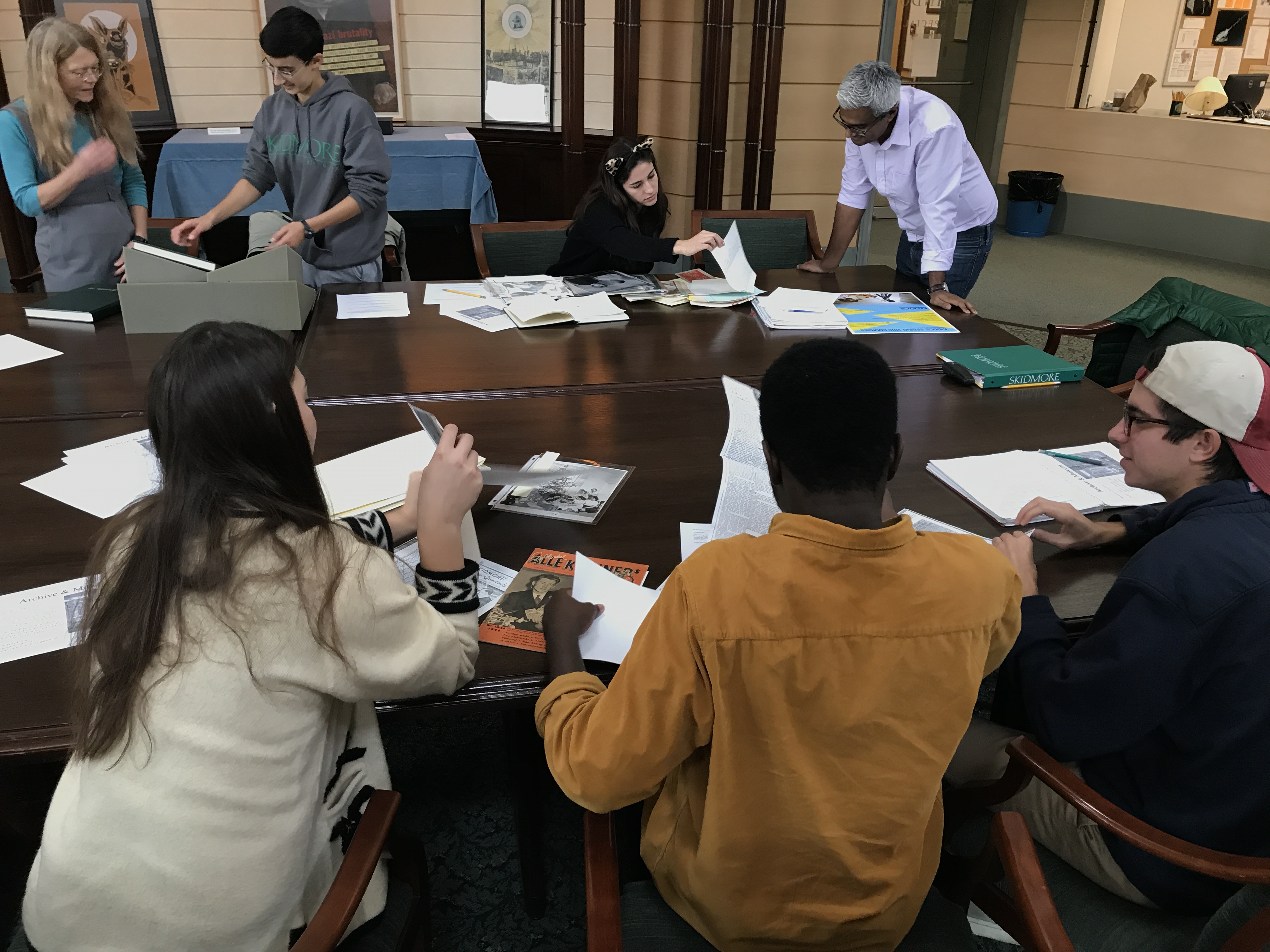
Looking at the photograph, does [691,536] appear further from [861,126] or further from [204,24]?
[204,24]

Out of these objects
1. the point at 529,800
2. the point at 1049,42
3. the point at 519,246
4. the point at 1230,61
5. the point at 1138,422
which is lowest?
the point at 529,800

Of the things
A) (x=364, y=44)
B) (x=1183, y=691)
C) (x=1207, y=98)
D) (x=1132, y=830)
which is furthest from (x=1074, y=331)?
(x=1207, y=98)

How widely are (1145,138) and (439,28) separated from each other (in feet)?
17.3

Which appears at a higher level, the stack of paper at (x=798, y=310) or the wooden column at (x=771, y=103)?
the wooden column at (x=771, y=103)

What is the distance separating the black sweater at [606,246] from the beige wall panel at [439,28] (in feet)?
9.66

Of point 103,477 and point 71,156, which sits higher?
point 71,156

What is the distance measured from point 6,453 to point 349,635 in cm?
124

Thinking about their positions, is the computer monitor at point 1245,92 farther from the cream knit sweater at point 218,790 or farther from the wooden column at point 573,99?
the cream knit sweater at point 218,790

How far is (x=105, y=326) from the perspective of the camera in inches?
103

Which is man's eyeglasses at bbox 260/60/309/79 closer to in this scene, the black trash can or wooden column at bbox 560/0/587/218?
wooden column at bbox 560/0/587/218

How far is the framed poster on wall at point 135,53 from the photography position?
197 inches

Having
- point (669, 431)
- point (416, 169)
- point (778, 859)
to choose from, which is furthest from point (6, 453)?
point (416, 169)

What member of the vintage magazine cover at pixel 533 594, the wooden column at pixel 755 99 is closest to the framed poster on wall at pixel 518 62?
the wooden column at pixel 755 99

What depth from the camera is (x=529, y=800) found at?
163 centimetres
